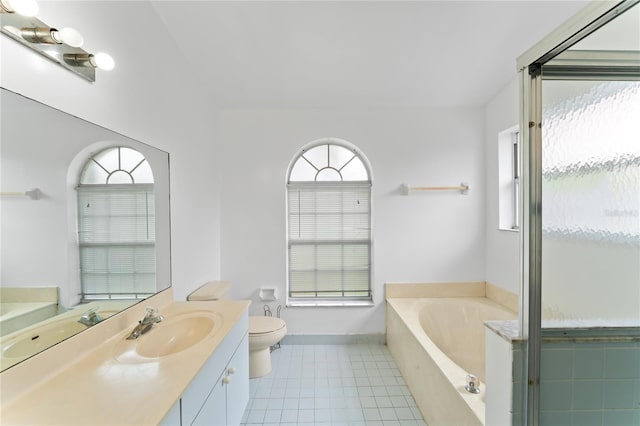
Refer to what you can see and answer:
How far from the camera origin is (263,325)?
225cm

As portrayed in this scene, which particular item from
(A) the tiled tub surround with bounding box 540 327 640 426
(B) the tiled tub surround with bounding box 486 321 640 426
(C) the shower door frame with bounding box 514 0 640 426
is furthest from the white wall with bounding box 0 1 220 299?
(A) the tiled tub surround with bounding box 540 327 640 426

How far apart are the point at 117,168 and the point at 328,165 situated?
2.00 m

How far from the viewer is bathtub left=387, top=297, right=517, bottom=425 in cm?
145

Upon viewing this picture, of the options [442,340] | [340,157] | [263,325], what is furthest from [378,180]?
[263,325]

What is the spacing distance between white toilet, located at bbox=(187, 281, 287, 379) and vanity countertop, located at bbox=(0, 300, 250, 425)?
98cm

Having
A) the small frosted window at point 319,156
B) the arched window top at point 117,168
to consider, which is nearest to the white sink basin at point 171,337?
the arched window top at point 117,168

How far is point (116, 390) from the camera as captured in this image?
0.88 meters

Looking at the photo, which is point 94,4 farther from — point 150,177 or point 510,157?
point 510,157

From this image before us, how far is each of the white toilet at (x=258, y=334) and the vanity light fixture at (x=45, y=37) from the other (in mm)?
1620

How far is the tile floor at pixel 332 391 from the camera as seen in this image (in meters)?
1.79

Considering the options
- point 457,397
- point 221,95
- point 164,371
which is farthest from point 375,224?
point 164,371

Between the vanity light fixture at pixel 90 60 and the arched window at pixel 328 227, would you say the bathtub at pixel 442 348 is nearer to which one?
the arched window at pixel 328 227

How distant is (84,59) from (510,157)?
327cm

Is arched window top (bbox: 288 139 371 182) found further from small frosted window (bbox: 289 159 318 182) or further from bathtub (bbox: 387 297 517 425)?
bathtub (bbox: 387 297 517 425)
